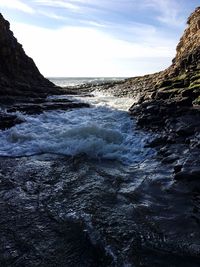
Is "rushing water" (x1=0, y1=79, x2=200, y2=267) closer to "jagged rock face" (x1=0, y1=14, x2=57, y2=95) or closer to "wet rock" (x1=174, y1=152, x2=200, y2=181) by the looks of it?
"wet rock" (x1=174, y1=152, x2=200, y2=181)

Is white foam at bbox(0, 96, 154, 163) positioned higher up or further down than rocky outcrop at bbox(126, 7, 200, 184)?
further down

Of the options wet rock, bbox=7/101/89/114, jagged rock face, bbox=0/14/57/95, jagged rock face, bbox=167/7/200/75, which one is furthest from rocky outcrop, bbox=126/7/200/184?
jagged rock face, bbox=0/14/57/95

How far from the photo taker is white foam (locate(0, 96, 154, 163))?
13.3 metres

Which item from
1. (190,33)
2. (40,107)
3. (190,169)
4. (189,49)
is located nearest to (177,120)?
A: (190,169)

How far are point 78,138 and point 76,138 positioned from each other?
0.08 metres

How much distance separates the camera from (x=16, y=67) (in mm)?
38344

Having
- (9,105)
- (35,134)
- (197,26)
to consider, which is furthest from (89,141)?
(197,26)

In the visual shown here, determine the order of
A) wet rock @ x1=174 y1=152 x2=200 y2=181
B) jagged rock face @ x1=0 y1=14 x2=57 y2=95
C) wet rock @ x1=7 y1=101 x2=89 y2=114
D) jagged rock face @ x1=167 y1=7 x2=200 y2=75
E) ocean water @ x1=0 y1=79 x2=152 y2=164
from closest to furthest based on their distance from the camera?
1. wet rock @ x1=174 y1=152 x2=200 y2=181
2. ocean water @ x1=0 y1=79 x2=152 y2=164
3. wet rock @ x1=7 y1=101 x2=89 y2=114
4. jagged rock face @ x1=167 y1=7 x2=200 y2=75
5. jagged rock face @ x1=0 y1=14 x2=57 y2=95

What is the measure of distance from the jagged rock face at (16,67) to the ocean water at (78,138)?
13572mm

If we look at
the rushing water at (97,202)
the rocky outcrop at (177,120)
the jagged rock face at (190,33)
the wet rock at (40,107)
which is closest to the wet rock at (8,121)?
the rushing water at (97,202)

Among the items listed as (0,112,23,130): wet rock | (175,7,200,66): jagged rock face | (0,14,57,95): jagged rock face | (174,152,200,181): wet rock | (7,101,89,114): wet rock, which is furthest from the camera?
(175,7,200,66): jagged rock face

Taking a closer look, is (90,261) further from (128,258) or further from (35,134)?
(35,134)

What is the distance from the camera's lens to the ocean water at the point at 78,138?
43.3ft

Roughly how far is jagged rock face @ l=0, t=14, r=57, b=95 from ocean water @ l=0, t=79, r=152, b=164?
534 inches
